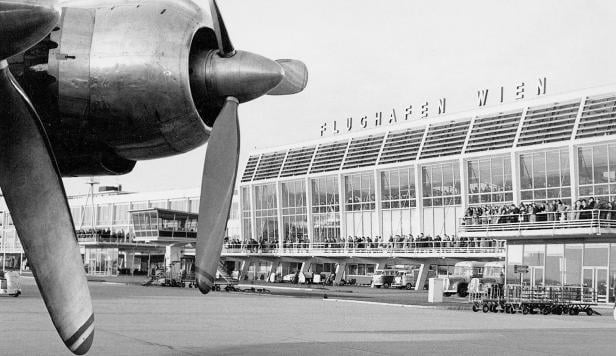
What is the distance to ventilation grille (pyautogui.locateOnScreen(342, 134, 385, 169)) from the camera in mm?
89875

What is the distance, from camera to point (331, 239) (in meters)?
93.1

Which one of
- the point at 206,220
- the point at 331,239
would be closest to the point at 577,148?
the point at 331,239

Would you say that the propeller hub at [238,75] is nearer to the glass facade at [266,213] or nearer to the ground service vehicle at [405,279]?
the ground service vehicle at [405,279]

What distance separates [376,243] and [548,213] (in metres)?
32.8

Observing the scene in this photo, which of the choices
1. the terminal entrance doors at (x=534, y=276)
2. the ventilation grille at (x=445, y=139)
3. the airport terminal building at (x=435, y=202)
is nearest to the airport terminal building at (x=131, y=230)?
the airport terminal building at (x=435, y=202)

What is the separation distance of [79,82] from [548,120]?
2559 inches

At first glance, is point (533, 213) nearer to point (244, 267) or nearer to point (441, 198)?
point (441, 198)

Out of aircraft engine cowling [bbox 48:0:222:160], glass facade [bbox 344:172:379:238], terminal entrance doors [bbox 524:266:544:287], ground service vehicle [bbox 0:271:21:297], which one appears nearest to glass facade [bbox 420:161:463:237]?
glass facade [bbox 344:172:379:238]

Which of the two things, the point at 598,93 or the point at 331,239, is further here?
the point at 331,239

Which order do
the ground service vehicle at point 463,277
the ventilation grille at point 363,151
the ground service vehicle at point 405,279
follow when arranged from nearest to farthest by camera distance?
the ground service vehicle at point 463,277 → the ground service vehicle at point 405,279 → the ventilation grille at point 363,151

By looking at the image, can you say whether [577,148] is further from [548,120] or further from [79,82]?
[79,82]

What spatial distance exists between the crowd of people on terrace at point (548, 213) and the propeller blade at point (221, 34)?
143 feet

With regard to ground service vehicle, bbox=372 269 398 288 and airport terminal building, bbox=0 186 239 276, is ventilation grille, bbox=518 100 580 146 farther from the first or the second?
airport terminal building, bbox=0 186 239 276

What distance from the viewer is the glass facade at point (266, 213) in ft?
341
